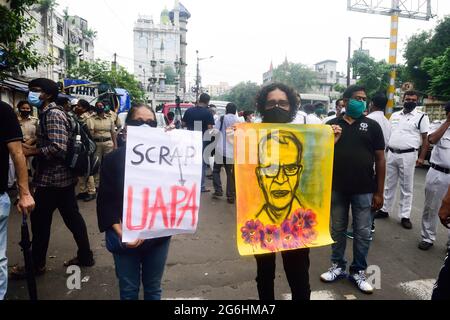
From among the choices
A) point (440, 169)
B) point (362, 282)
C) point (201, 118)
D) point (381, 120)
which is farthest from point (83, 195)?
point (440, 169)

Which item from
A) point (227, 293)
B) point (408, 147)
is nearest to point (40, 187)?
point (227, 293)

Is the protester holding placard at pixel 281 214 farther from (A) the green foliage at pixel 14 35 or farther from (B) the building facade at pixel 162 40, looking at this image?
(B) the building facade at pixel 162 40

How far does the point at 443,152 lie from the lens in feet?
13.8

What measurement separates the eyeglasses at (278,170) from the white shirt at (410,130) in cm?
338

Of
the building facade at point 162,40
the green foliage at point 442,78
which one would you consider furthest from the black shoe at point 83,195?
the building facade at point 162,40

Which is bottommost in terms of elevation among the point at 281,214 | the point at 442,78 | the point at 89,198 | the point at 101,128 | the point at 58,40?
the point at 89,198

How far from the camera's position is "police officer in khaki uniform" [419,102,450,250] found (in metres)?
4.18

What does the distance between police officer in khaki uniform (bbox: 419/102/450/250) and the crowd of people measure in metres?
0.01

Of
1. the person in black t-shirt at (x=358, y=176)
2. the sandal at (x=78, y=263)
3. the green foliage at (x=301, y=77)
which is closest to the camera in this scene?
the person in black t-shirt at (x=358, y=176)

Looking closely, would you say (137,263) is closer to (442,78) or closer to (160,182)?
(160,182)

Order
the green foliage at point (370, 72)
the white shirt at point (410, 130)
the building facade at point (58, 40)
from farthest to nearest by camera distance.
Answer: the green foliage at point (370, 72), the building facade at point (58, 40), the white shirt at point (410, 130)

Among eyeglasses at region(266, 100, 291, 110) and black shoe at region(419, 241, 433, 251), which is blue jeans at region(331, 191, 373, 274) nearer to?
eyeglasses at region(266, 100, 291, 110)

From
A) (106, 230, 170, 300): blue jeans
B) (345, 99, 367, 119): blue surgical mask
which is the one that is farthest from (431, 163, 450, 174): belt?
(106, 230, 170, 300): blue jeans

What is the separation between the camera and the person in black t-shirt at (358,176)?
10.4 feet
